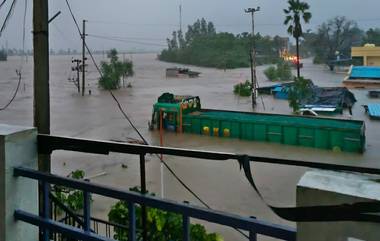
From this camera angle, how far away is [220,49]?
100 metres

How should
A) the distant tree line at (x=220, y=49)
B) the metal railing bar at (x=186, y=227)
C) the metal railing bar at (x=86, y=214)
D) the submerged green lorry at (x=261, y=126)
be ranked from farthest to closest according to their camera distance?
the distant tree line at (x=220, y=49)
the submerged green lorry at (x=261, y=126)
the metal railing bar at (x=86, y=214)
the metal railing bar at (x=186, y=227)

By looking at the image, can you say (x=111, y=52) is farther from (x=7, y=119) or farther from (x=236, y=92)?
(x=7, y=119)

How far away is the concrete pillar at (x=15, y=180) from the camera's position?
6.13 feet

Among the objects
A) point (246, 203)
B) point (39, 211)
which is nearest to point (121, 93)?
point (246, 203)

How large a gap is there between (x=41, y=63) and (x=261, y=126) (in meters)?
12.7

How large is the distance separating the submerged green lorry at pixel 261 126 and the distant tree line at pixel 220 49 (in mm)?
65707

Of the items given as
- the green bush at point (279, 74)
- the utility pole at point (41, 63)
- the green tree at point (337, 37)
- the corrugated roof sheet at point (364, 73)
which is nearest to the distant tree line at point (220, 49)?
the green tree at point (337, 37)

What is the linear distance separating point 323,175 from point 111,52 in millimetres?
48764

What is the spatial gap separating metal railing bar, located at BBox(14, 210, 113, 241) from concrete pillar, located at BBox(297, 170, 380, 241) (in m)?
0.81

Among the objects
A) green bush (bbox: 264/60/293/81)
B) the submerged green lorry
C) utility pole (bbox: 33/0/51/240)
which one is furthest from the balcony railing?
green bush (bbox: 264/60/293/81)

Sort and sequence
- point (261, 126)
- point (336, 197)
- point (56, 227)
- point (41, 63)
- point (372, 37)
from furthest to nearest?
point (372, 37) < point (261, 126) < point (41, 63) < point (56, 227) < point (336, 197)

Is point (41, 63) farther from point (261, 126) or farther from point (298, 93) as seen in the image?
point (298, 93)

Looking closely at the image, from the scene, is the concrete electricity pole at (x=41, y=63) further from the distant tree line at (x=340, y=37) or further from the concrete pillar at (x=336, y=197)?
the distant tree line at (x=340, y=37)

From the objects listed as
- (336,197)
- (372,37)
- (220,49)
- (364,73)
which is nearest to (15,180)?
(336,197)
